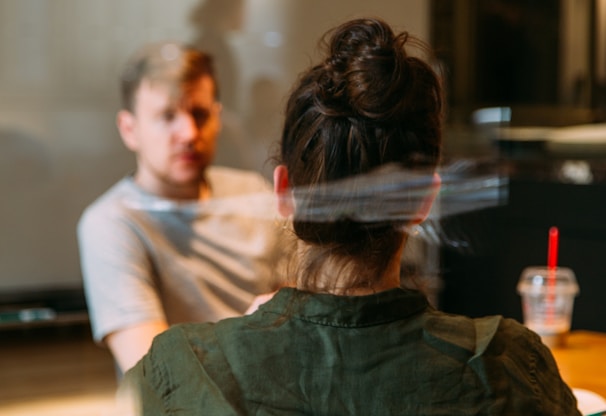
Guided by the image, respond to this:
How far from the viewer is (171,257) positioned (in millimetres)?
1523

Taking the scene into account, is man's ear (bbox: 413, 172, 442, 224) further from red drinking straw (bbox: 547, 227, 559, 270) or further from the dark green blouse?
red drinking straw (bbox: 547, 227, 559, 270)

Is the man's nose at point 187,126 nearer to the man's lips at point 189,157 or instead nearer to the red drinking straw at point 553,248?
the man's lips at point 189,157

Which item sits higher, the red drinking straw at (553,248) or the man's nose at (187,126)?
the man's nose at (187,126)

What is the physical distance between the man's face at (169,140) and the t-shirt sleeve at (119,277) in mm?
149

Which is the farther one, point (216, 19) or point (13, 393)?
point (216, 19)

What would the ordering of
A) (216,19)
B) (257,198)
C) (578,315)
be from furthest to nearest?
(216,19)
(578,315)
(257,198)

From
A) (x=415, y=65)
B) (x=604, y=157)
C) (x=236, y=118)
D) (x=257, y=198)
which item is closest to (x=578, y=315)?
(x=604, y=157)

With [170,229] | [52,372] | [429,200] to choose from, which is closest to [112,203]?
[170,229]

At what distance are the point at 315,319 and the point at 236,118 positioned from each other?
1729mm

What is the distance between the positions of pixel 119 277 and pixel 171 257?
4.2 inches

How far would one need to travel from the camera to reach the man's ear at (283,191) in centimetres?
99

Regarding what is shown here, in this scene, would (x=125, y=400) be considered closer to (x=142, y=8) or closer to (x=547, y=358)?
(x=547, y=358)

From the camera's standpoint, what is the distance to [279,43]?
261cm

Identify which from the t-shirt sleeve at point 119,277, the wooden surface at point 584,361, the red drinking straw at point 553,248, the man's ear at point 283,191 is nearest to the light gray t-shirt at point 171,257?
the t-shirt sleeve at point 119,277
